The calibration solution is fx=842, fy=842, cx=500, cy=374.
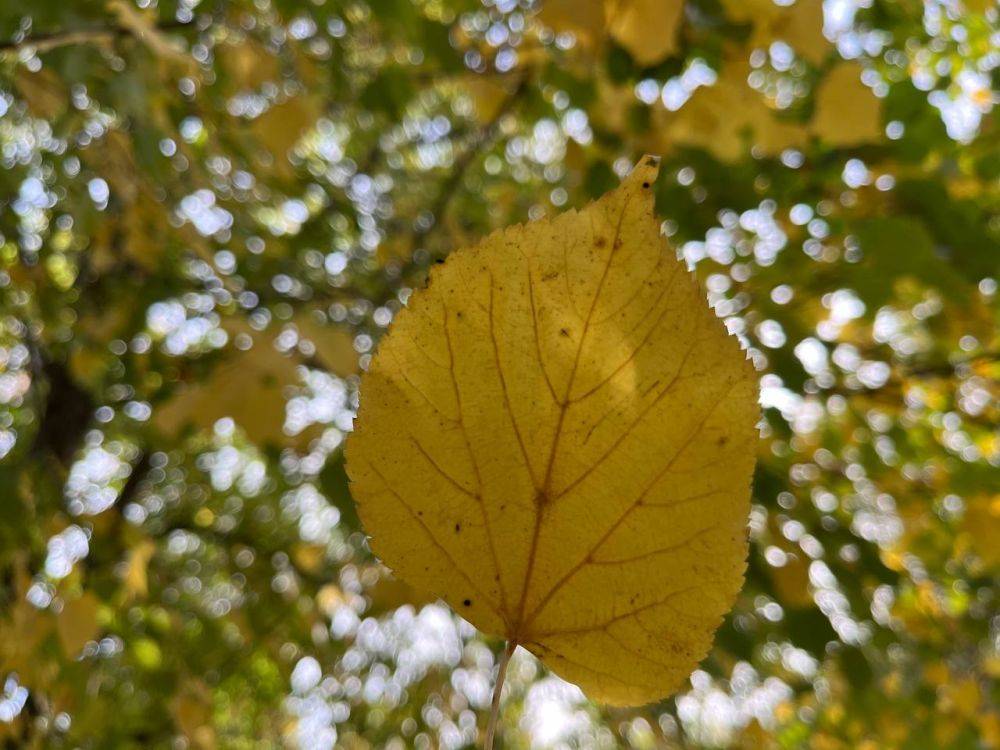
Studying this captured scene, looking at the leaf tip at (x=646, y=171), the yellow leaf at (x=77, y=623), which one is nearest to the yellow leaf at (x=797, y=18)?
the leaf tip at (x=646, y=171)

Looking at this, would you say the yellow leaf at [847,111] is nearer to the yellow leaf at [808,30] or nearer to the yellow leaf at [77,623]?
the yellow leaf at [808,30]

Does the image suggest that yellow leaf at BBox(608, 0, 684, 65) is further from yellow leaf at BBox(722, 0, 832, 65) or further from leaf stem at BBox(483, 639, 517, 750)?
leaf stem at BBox(483, 639, 517, 750)

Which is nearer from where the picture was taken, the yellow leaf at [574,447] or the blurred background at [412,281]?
the yellow leaf at [574,447]

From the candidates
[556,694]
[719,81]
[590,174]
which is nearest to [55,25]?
[590,174]

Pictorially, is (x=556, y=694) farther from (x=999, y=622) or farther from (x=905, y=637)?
(x=999, y=622)

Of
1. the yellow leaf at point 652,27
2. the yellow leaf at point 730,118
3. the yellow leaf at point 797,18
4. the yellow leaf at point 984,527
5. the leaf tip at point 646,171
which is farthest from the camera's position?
the yellow leaf at point 984,527

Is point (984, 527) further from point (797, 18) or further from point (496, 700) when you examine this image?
point (496, 700)

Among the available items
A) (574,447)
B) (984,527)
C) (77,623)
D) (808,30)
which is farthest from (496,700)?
(984,527)

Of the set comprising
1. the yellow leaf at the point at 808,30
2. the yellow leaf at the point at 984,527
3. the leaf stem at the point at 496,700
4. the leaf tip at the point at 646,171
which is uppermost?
the leaf tip at the point at 646,171
